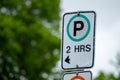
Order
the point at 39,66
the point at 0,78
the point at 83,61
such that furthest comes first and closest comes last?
the point at 39,66
the point at 0,78
the point at 83,61

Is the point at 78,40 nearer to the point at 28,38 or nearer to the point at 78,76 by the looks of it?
the point at 78,76

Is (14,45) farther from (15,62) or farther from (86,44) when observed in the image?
(86,44)

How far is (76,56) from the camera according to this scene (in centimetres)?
966

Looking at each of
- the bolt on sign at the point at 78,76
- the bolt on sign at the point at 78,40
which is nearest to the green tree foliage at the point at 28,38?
the bolt on sign at the point at 78,40

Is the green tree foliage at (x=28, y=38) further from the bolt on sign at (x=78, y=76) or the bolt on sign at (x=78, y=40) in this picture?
the bolt on sign at (x=78, y=76)

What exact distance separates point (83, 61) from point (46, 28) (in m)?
32.0

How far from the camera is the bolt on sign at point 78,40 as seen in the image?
9602mm

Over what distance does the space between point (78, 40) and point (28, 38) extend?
104 feet

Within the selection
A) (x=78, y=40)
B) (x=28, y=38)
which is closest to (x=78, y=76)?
(x=78, y=40)

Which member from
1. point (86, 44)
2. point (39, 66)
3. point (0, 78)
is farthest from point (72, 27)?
point (39, 66)

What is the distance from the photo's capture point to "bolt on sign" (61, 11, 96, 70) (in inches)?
378

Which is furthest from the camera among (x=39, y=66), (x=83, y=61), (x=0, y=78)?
(x=39, y=66)

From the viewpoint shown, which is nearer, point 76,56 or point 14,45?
point 76,56

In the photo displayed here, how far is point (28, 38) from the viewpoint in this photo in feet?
135
